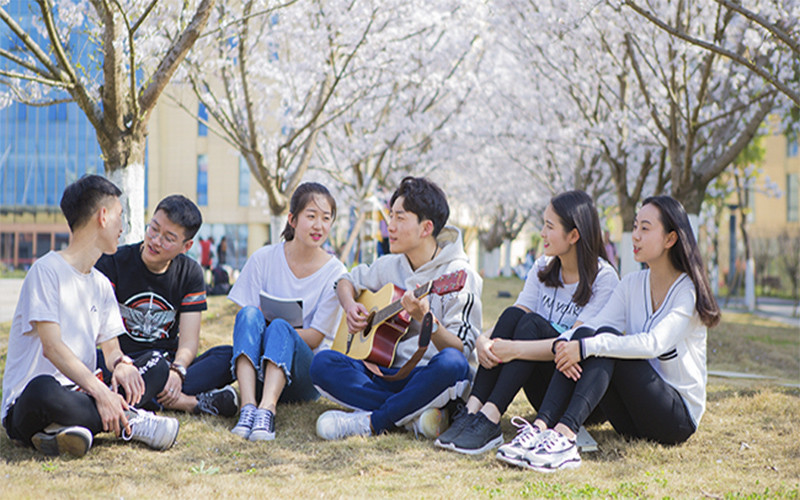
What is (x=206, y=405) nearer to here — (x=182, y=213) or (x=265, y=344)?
(x=265, y=344)

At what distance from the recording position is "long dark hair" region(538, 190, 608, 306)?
394cm

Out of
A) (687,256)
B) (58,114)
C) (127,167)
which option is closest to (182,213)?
(127,167)

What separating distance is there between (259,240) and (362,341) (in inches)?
1477

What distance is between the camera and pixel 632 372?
3.39m

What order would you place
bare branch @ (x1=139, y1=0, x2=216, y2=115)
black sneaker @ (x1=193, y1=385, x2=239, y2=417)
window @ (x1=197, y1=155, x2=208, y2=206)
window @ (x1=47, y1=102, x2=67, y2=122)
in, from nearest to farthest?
1. black sneaker @ (x1=193, y1=385, x2=239, y2=417)
2. bare branch @ (x1=139, y1=0, x2=216, y2=115)
3. window @ (x1=197, y1=155, x2=208, y2=206)
4. window @ (x1=47, y1=102, x2=67, y2=122)

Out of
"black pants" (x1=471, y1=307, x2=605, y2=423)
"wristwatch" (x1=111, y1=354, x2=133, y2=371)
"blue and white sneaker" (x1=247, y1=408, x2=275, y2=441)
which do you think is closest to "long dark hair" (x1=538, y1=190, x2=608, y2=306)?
"black pants" (x1=471, y1=307, x2=605, y2=423)

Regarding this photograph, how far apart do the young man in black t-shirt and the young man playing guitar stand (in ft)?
2.24

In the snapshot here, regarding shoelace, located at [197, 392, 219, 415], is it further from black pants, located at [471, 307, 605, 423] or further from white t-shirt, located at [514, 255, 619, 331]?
white t-shirt, located at [514, 255, 619, 331]

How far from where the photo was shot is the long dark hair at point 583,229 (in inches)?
155

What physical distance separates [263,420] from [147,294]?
983 mm

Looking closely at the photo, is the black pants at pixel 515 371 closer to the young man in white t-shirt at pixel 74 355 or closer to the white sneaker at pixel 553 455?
the white sneaker at pixel 553 455

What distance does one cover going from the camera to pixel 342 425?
3857 millimetres

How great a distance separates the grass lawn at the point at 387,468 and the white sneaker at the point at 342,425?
0.30 ft

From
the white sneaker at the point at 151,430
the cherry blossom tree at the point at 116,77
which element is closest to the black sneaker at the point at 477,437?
the white sneaker at the point at 151,430
